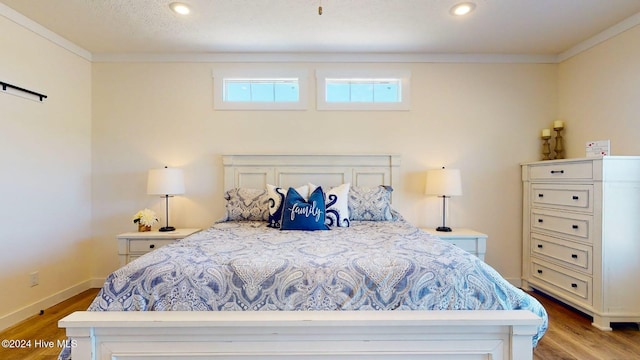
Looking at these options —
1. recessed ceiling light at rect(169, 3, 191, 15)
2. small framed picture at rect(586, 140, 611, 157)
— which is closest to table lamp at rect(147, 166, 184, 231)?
recessed ceiling light at rect(169, 3, 191, 15)

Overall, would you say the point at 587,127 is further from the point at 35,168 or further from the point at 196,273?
the point at 35,168

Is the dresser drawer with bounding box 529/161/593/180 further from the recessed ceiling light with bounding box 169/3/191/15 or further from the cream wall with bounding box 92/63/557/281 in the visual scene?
the recessed ceiling light with bounding box 169/3/191/15

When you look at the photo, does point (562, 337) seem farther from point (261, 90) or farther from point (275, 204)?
point (261, 90)

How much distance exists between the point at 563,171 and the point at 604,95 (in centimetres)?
89

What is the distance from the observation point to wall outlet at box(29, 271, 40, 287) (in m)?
2.61

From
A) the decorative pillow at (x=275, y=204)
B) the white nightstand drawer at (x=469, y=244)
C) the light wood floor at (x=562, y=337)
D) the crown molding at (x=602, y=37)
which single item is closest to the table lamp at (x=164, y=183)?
the decorative pillow at (x=275, y=204)

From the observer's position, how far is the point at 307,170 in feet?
10.6

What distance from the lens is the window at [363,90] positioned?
3287 millimetres

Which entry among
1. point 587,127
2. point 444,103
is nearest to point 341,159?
point 444,103

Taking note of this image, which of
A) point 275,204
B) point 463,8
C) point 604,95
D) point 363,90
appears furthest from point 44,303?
point 604,95

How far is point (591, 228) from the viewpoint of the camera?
239cm

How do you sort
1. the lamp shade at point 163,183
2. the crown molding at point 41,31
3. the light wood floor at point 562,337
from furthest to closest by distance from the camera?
the lamp shade at point 163,183 < the crown molding at point 41,31 < the light wood floor at point 562,337

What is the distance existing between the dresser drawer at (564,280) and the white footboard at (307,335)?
163 cm

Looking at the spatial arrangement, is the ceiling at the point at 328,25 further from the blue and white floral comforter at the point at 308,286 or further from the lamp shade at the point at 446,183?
the blue and white floral comforter at the point at 308,286
